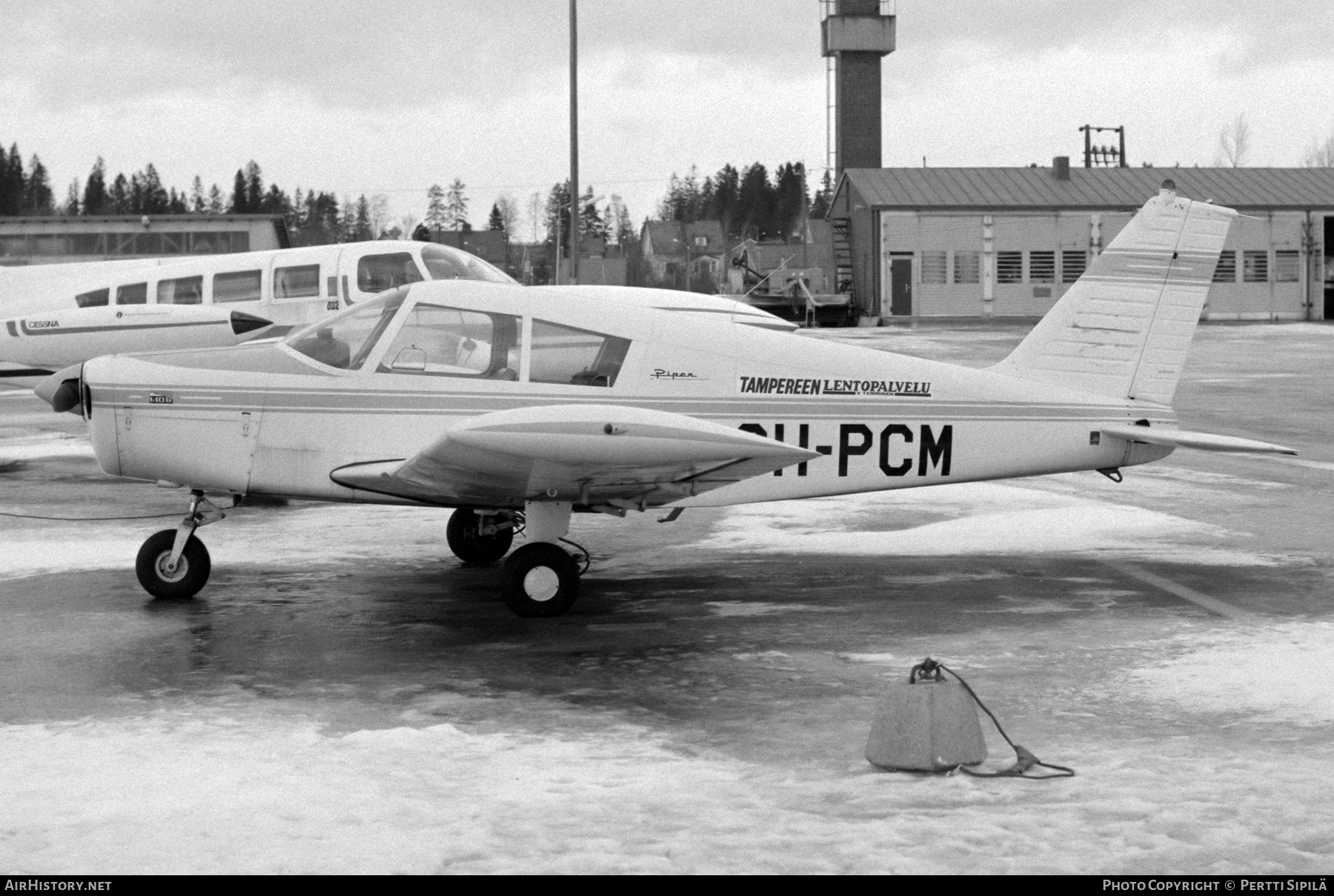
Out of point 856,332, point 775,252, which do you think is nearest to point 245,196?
point 775,252

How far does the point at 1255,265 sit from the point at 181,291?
169 ft

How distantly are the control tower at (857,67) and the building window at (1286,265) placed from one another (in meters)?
22.2

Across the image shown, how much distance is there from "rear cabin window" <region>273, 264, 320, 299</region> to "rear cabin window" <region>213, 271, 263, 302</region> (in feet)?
0.95

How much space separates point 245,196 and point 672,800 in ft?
520

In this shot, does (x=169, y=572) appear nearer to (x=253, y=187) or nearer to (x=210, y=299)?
(x=210, y=299)

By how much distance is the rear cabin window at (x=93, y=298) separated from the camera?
18219mm

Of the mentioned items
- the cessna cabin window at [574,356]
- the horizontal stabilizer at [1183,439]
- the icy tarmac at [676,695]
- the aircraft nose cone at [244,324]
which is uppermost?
the aircraft nose cone at [244,324]

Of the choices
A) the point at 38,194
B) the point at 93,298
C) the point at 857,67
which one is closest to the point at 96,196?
the point at 38,194

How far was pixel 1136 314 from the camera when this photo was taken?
31.8ft

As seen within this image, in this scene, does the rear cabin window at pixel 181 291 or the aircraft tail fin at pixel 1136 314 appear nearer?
the aircraft tail fin at pixel 1136 314

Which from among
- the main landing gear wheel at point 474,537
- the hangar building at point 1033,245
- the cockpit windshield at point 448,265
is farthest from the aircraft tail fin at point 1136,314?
the hangar building at point 1033,245

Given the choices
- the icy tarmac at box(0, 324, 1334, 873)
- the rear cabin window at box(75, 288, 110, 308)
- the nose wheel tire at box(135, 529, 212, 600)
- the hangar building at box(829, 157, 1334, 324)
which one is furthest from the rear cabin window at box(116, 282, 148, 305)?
the hangar building at box(829, 157, 1334, 324)

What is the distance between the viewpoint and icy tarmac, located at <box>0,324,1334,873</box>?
479cm

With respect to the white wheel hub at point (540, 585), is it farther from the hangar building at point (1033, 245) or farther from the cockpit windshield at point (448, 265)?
the hangar building at point (1033, 245)
